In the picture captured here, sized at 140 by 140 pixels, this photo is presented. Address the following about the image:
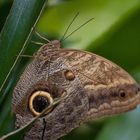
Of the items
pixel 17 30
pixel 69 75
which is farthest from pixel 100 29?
pixel 17 30

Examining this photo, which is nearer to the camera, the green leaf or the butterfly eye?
the green leaf

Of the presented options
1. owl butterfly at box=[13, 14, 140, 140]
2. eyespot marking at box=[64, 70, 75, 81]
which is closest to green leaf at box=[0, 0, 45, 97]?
owl butterfly at box=[13, 14, 140, 140]

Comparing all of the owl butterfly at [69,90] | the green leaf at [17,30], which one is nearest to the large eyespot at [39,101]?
the owl butterfly at [69,90]

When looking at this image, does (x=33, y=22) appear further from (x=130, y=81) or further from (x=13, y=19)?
(x=130, y=81)

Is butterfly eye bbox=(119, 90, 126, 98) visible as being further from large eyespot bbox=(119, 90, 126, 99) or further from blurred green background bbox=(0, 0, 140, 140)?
blurred green background bbox=(0, 0, 140, 140)

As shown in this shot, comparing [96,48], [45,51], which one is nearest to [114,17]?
[96,48]

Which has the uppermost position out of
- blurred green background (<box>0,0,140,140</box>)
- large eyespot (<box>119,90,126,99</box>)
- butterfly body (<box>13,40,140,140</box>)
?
blurred green background (<box>0,0,140,140</box>)

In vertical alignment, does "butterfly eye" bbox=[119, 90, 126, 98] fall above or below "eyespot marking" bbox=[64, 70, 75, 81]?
below
